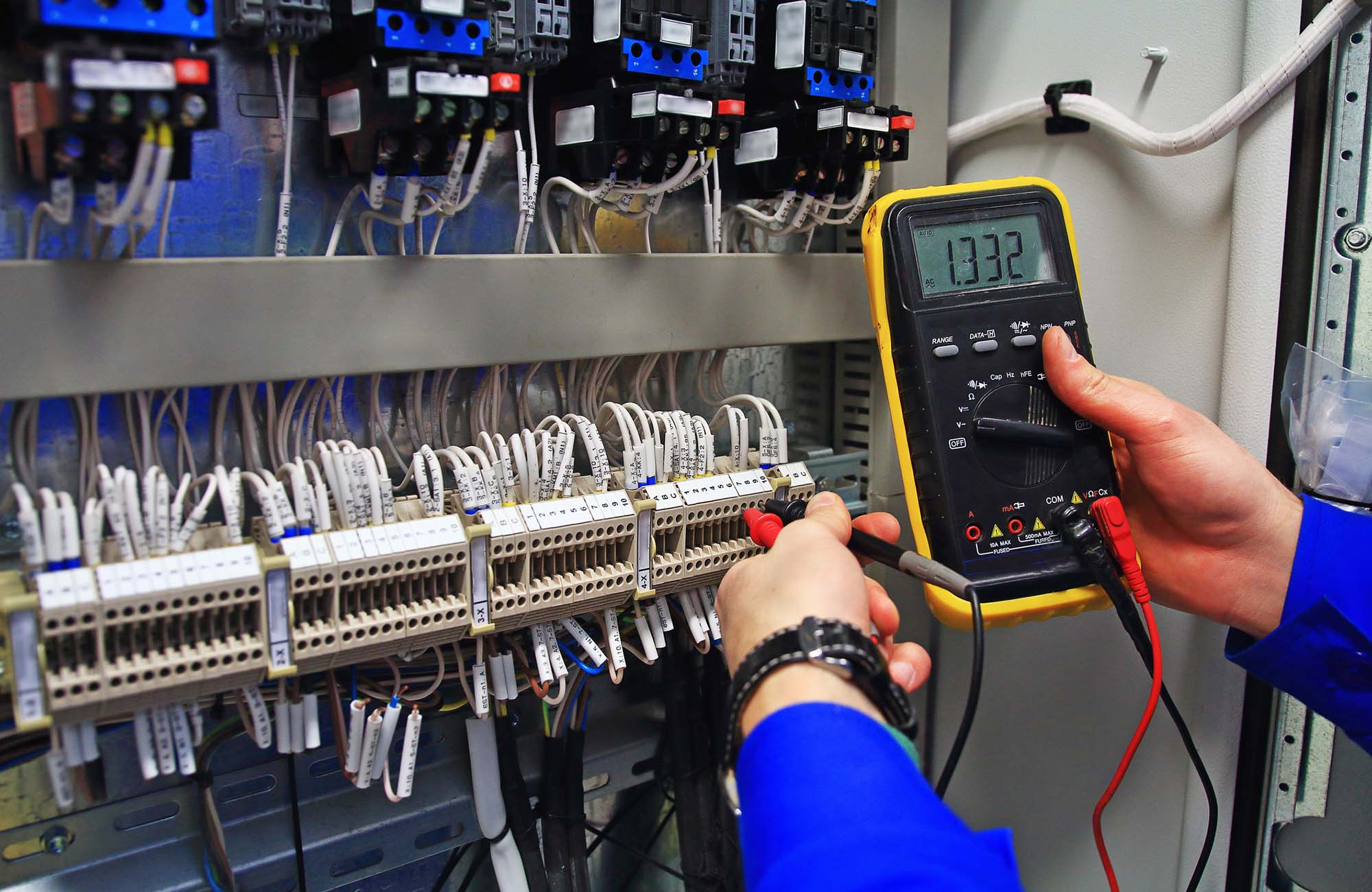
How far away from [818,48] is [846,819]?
0.77m

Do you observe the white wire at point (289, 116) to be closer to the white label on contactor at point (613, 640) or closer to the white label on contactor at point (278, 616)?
the white label on contactor at point (278, 616)

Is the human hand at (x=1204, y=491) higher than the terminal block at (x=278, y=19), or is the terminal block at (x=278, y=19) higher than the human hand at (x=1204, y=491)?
the terminal block at (x=278, y=19)

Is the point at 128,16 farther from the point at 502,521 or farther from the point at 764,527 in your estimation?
the point at 764,527

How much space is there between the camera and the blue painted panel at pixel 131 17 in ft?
2.01

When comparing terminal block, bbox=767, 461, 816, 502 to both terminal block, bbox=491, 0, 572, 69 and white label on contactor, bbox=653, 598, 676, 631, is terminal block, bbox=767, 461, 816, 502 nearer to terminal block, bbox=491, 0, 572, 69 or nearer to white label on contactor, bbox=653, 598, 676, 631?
white label on contactor, bbox=653, 598, 676, 631

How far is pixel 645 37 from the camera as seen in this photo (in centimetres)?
87

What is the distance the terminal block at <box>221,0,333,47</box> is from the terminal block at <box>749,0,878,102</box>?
18.0 inches

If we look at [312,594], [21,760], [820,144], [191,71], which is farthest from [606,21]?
[21,760]

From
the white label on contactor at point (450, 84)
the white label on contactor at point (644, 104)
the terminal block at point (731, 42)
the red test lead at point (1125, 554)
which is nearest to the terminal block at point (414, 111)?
the white label on contactor at point (450, 84)

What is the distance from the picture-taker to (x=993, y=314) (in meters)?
Answer: 0.92

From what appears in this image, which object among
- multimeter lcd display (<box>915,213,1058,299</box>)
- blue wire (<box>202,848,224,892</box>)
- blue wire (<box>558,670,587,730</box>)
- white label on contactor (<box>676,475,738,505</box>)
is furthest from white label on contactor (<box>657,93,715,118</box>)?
blue wire (<box>202,848,224,892</box>)

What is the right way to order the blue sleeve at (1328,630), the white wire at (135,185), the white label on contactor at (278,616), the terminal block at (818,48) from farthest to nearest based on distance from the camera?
1. the terminal block at (818,48)
2. the blue sleeve at (1328,630)
3. the white label on contactor at (278,616)
4. the white wire at (135,185)

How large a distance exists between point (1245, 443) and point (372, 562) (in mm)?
884

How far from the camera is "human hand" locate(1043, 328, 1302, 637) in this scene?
36.1 inches
